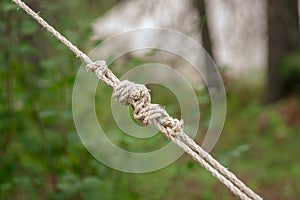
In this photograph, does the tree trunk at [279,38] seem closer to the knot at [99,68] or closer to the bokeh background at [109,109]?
the bokeh background at [109,109]

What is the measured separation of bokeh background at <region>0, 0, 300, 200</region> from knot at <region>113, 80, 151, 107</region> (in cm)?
89

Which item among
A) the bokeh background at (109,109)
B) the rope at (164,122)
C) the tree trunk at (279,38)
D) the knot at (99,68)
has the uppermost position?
the tree trunk at (279,38)

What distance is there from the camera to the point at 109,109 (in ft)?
11.9

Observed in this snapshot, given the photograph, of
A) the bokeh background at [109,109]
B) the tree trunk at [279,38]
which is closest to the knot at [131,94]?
the bokeh background at [109,109]

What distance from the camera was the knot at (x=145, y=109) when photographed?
5.20 ft

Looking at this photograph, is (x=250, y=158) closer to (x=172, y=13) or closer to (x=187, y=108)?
(x=172, y=13)

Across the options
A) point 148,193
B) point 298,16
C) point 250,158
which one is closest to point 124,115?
point 148,193

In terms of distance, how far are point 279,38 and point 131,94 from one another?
18.3 ft

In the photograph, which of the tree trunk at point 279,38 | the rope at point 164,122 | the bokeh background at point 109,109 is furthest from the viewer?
the tree trunk at point 279,38

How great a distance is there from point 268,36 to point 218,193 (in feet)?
10.7

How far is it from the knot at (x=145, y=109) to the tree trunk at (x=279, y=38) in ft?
14.7

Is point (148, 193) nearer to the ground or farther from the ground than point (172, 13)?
nearer to the ground

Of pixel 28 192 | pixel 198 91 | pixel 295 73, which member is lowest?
pixel 198 91

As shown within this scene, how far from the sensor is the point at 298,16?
6.71 metres
